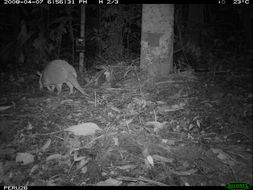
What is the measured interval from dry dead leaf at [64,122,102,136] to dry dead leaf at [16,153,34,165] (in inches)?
28.0

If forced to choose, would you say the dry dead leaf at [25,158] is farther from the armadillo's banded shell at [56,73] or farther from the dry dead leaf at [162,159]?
the armadillo's banded shell at [56,73]

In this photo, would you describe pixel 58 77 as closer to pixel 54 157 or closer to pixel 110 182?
pixel 54 157

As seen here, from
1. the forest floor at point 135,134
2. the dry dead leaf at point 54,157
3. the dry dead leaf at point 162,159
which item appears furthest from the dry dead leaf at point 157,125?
the dry dead leaf at point 54,157

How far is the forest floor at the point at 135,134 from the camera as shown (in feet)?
9.68

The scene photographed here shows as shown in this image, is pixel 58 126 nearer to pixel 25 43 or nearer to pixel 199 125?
pixel 199 125

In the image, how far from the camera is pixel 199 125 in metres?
3.83

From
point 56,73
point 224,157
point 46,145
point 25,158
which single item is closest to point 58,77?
point 56,73

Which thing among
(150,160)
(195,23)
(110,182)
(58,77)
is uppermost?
(195,23)

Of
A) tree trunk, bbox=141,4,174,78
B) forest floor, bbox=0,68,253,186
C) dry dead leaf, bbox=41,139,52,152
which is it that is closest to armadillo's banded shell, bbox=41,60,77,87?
forest floor, bbox=0,68,253,186

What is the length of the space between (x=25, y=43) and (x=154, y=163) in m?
5.79

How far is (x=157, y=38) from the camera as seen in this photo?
224 inches

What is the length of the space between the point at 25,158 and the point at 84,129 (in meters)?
0.89

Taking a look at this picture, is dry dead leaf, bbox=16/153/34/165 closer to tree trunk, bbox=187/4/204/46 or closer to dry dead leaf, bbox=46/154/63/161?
dry dead leaf, bbox=46/154/63/161

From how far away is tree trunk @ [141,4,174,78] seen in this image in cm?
562
